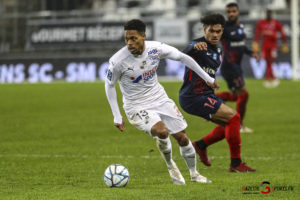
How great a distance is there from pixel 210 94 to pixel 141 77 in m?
1.33

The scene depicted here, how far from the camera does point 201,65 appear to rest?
30.2 feet

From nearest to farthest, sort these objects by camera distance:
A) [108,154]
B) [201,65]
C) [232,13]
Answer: [201,65]
[108,154]
[232,13]

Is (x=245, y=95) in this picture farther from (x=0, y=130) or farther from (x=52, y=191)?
(x=52, y=191)

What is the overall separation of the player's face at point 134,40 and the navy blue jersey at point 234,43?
17.7 ft

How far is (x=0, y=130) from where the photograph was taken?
49.3 ft

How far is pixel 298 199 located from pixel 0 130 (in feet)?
29.6

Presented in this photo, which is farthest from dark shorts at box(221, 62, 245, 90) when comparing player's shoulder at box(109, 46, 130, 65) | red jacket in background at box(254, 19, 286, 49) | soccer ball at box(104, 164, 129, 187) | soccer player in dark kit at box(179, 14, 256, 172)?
red jacket in background at box(254, 19, 286, 49)

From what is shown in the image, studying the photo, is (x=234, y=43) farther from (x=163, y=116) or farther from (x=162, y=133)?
(x=162, y=133)

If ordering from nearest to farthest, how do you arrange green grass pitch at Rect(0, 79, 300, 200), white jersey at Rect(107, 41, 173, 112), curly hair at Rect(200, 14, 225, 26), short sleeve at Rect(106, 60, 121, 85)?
green grass pitch at Rect(0, 79, 300, 200) → short sleeve at Rect(106, 60, 121, 85) → white jersey at Rect(107, 41, 173, 112) → curly hair at Rect(200, 14, 225, 26)

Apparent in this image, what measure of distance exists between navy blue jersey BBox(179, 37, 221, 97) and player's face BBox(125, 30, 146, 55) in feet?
3.75

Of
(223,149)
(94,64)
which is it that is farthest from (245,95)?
(94,64)

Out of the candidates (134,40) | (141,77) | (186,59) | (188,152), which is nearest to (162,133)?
(188,152)

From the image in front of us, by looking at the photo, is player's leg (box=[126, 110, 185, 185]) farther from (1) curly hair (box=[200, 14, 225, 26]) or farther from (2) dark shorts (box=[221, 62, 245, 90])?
(2) dark shorts (box=[221, 62, 245, 90])

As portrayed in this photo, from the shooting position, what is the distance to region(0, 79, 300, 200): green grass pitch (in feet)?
25.6
